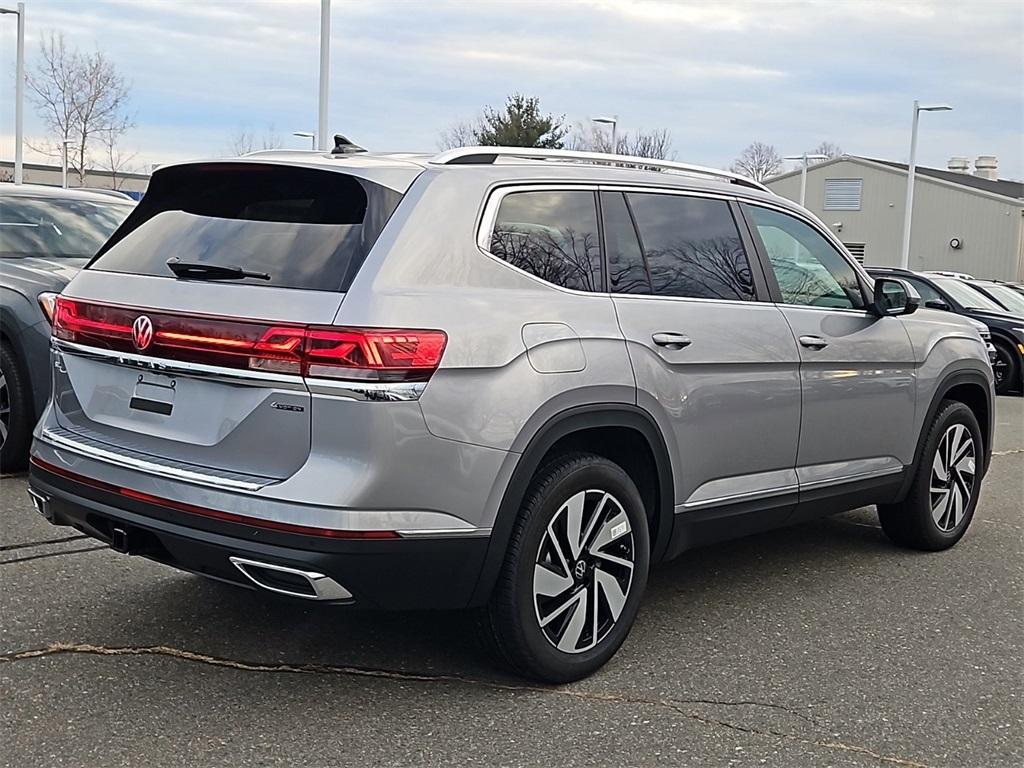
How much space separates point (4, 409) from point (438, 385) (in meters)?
4.10

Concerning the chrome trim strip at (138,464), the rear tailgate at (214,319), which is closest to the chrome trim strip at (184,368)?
the rear tailgate at (214,319)

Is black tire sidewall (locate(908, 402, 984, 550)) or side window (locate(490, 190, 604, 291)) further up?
side window (locate(490, 190, 604, 291))

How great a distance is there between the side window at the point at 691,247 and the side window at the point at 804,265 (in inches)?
9.5

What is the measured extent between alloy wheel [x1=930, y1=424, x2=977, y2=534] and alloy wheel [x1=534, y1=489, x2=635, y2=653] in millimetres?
2557

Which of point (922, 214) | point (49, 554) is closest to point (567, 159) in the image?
point (49, 554)

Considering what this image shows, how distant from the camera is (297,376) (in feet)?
11.4

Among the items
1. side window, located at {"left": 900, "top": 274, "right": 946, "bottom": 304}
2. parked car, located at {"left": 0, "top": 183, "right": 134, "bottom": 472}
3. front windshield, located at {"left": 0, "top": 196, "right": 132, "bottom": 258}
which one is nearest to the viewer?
parked car, located at {"left": 0, "top": 183, "right": 134, "bottom": 472}

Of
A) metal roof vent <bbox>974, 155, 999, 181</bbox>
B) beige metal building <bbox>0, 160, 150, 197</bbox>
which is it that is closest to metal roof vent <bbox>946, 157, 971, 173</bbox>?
metal roof vent <bbox>974, 155, 999, 181</bbox>

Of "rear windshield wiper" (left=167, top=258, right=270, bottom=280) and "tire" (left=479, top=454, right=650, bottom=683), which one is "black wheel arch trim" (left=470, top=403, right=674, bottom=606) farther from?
"rear windshield wiper" (left=167, top=258, right=270, bottom=280)

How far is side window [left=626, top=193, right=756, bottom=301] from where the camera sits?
457cm

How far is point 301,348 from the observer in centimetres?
347

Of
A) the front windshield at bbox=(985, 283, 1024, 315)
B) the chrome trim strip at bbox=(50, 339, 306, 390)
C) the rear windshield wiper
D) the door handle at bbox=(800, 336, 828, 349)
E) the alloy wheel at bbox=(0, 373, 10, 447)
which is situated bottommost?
the alloy wheel at bbox=(0, 373, 10, 447)

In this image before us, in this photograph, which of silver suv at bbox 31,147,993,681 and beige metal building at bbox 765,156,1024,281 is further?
beige metal building at bbox 765,156,1024,281

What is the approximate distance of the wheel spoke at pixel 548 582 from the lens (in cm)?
393
